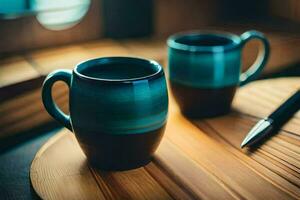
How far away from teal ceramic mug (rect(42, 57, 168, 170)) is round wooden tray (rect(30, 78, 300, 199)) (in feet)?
0.10

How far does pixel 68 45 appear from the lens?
4.80 ft

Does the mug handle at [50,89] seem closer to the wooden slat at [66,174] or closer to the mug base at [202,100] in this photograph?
the wooden slat at [66,174]

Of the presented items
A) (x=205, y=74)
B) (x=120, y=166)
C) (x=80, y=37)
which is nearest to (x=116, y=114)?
(x=120, y=166)

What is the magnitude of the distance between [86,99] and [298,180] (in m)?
0.34

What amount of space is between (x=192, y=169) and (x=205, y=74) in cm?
21

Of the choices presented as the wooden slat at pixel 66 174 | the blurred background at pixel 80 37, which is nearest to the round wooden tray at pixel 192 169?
the wooden slat at pixel 66 174

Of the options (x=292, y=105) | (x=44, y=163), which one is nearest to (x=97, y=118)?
(x=44, y=163)

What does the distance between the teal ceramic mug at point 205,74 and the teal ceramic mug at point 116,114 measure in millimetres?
145

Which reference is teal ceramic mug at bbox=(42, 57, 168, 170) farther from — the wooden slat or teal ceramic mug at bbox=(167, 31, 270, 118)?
teal ceramic mug at bbox=(167, 31, 270, 118)

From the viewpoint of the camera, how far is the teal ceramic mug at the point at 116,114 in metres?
0.61

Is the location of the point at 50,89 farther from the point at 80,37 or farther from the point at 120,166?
the point at 80,37

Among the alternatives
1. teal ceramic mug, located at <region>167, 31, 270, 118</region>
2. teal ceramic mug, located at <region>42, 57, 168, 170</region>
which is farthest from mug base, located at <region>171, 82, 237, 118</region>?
teal ceramic mug, located at <region>42, 57, 168, 170</region>

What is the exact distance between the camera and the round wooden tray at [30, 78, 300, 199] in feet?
2.03

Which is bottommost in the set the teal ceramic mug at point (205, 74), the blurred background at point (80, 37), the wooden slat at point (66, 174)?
the blurred background at point (80, 37)
